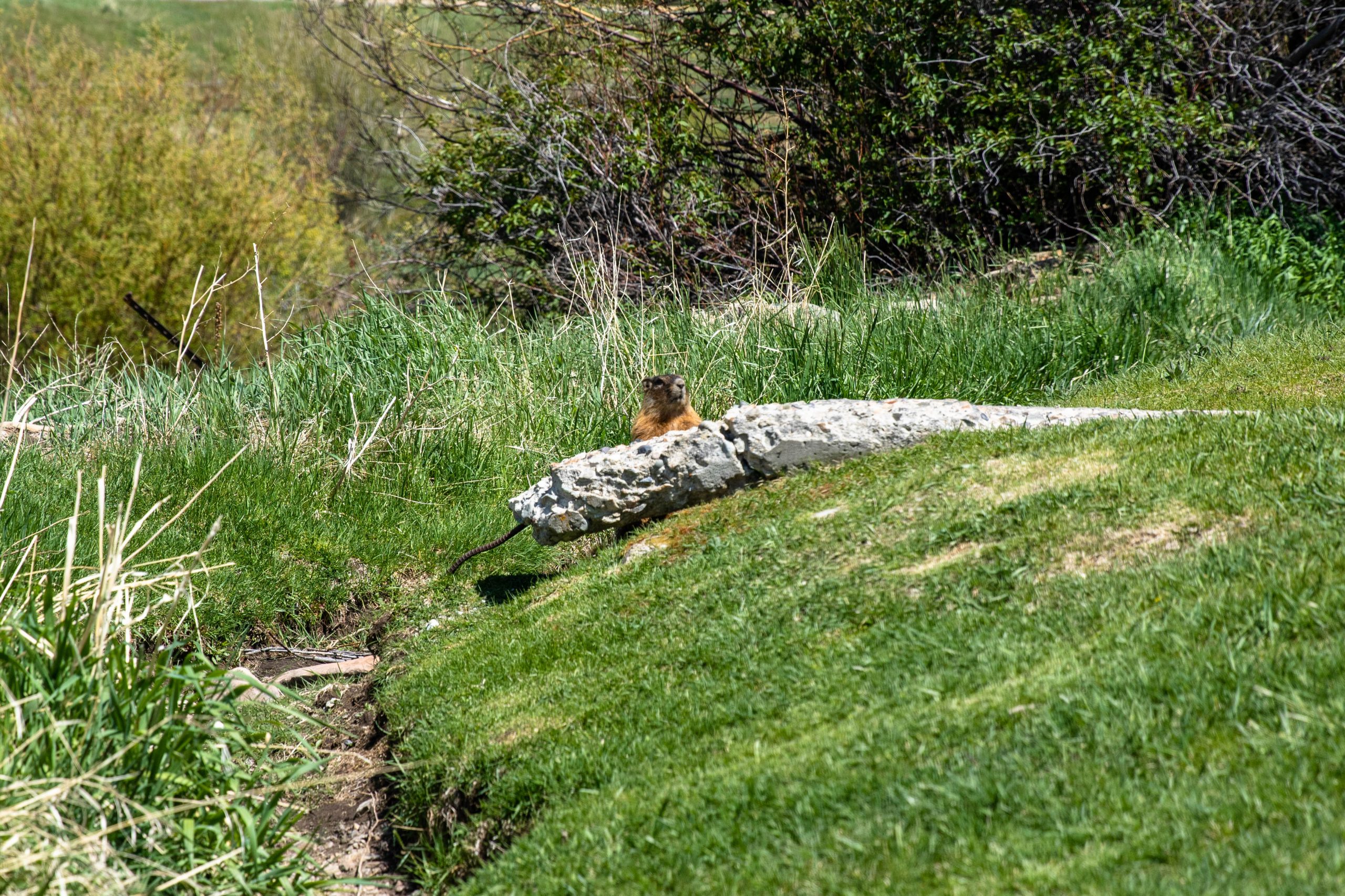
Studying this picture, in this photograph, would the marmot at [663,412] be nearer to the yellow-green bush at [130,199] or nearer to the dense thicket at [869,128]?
the dense thicket at [869,128]

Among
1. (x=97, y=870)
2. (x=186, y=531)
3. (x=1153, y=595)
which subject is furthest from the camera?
(x=186, y=531)

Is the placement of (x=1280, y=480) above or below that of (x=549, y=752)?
above

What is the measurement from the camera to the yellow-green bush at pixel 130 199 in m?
18.8


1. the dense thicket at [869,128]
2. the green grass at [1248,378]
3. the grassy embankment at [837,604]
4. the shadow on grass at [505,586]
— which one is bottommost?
the shadow on grass at [505,586]

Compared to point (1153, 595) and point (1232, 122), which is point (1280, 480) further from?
point (1232, 122)

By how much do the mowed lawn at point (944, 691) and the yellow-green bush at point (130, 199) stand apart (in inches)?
529

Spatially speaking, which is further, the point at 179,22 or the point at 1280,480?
the point at 179,22

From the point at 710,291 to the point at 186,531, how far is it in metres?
6.06

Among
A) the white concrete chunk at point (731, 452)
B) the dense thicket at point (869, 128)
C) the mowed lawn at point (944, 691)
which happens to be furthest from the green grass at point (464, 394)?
the dense thicket at point (869, 128)

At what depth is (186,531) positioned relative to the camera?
22.8 feet

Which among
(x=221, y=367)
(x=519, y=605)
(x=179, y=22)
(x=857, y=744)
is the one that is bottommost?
(x=519, y=605)

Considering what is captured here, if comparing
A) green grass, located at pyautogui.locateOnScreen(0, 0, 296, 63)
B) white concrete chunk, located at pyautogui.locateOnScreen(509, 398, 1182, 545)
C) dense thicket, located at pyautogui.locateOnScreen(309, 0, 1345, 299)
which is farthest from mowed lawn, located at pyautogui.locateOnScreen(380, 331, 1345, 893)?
green grass, located at pyautogui.locateOnScreen(0, 0, 296, 63)

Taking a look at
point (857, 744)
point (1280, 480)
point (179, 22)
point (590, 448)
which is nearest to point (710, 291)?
point (590, 448)

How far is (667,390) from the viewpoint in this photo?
6.56 metres
